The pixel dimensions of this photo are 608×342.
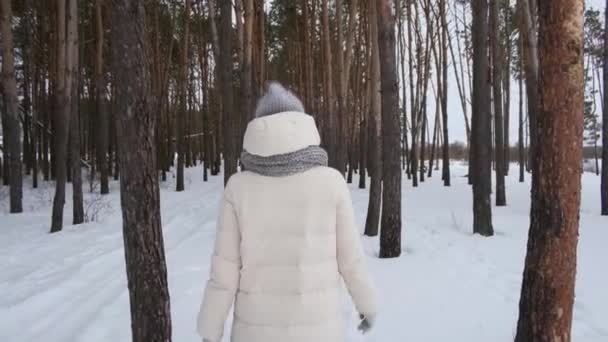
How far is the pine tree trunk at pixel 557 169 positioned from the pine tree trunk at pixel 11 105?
12.2 m

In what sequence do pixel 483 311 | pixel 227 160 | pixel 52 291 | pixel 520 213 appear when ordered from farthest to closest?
pixel 520 213 < pixel 227 160 < pixel 52 291 < pixel 483 311

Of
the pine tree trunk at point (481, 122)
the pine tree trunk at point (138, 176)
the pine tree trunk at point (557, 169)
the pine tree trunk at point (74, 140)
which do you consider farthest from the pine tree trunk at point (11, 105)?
the pine tree trunk at point (557, 169)

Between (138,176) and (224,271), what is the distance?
1067mm

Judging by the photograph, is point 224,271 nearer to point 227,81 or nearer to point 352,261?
point 352,261

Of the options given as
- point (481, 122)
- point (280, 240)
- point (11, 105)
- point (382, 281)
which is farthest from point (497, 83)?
point (11, 105)

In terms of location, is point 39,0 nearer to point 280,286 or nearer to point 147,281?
point 147,281

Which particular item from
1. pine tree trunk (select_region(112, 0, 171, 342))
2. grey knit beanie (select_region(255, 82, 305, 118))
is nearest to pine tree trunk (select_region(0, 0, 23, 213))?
pine tree trunk (select_region(112, 0, 171, 342))

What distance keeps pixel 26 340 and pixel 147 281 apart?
173 centimetres

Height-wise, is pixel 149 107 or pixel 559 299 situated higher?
pixel 149 107

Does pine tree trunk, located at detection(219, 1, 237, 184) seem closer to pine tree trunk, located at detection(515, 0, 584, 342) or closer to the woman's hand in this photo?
pine tree trunk, located at detection(515, 0, 584, 342)

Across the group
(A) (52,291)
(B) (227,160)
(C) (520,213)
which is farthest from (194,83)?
(A) (52,291)

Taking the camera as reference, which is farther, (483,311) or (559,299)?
(483,311)

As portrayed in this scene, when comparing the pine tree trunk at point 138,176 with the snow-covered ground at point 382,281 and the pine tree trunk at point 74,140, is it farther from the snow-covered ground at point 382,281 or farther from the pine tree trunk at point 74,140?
the pine tree trunk at point 74,140

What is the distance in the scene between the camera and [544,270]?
2.71 metres
